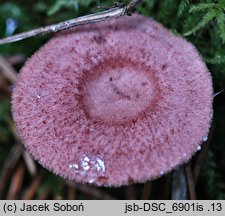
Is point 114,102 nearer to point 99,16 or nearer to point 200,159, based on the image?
point 99,16

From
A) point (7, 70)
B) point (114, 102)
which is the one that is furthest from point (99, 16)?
point (7, 70)

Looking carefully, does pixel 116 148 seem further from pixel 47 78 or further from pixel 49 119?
pixel 47 78

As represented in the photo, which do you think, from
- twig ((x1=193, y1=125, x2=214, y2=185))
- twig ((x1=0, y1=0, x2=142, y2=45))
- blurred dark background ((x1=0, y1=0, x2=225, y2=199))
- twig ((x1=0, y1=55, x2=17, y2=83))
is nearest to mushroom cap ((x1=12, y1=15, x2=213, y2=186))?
twig ((x1=0, y1=0, x2=142, y2=45))

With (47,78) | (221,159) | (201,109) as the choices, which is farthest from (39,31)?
(221,159)

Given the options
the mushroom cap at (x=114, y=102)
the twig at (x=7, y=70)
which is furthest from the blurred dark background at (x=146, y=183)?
the mushroom cap at (x=114, y=102)

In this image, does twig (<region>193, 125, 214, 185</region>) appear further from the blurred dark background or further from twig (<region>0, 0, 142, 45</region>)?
twig (<region>0, 0, 142, 45</region>)

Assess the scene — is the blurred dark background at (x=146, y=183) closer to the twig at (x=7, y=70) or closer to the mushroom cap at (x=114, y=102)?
the twig at (x=7, y=70)
